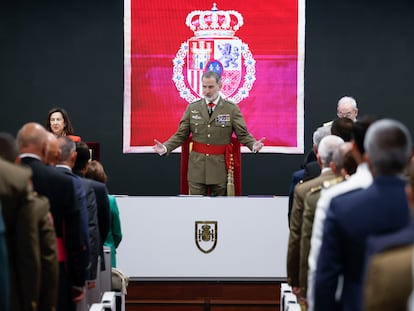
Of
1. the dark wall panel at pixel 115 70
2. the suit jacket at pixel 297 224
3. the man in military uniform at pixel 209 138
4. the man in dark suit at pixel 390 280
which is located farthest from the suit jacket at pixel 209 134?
the man in dark suit at pixel 390 280

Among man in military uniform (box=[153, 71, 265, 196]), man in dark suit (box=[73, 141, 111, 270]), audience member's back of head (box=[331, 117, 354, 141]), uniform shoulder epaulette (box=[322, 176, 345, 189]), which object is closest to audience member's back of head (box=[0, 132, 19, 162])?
uniform shoulder epaulette (box=[322, 176, 345, 189])

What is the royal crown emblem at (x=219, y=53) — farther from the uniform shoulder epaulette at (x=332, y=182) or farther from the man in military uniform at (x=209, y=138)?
the uniform shoulder epaulette at (x=332, y=182)

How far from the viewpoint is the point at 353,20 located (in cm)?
959

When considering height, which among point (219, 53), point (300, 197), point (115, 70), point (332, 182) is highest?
point (219, 53)

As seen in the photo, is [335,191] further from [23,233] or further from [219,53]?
[219,53]

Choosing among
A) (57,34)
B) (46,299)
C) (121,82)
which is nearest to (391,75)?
(121,82)

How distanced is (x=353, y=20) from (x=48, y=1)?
10.1 ft

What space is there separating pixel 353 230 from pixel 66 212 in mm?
1612

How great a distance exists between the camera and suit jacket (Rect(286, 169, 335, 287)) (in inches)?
170

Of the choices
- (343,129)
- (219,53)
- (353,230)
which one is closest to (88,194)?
(343,129)

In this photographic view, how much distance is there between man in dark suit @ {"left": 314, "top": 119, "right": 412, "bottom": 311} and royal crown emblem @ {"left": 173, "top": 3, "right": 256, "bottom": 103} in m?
6.24

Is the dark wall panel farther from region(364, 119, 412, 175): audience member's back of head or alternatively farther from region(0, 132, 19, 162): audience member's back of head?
region(364, 119, 412, 175): audience member's back of head

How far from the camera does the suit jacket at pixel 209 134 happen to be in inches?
298

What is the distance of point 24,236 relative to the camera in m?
3.52
